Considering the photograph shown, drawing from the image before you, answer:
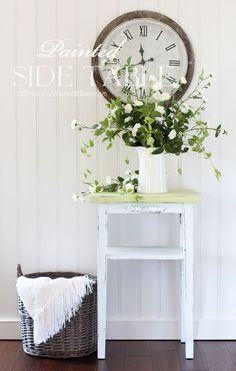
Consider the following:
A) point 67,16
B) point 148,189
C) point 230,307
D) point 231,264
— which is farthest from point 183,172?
point 67,16

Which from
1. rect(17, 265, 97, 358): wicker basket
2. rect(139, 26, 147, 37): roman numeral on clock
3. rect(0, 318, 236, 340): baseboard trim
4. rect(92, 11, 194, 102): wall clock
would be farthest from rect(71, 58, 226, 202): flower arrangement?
rect(0, 318, 236, 340): baseboard trim

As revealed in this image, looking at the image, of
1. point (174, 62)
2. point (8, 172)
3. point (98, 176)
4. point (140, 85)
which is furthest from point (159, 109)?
point (8, 172)

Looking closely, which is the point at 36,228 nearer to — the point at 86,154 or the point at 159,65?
the point at 86,154

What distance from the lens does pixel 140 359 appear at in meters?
2.79

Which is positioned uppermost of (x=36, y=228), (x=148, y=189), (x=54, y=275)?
(x=148, y=189)

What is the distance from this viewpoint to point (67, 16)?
9.95 feet

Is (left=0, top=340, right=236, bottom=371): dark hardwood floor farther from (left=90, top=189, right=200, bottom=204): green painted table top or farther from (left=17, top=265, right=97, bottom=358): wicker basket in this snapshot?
(left=90, top=189, right=200, bottom=204): green painted table top

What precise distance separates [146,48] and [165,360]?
1.56m

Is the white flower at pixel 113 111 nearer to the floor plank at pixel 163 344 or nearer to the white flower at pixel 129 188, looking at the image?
the white flower at pixel 129 188

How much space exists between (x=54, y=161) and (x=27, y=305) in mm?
766

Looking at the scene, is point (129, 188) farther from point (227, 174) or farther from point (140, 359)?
point (140, 359)

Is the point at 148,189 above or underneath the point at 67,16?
→ underneath

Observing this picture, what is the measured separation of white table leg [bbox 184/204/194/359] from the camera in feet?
8.99
